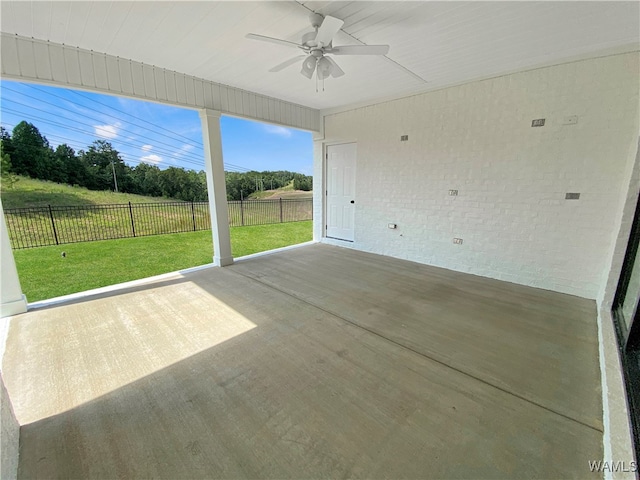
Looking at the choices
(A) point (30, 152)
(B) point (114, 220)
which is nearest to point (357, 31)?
(B) point (114, 220)

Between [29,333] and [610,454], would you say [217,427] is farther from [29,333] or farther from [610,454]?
[29,333]

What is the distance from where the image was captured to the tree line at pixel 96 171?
278 inches

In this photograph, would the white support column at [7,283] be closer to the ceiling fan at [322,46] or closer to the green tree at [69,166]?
the ceiling fan at [322,46]

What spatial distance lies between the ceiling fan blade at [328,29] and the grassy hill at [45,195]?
A: 7.63 m

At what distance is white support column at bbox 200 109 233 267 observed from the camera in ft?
12.9

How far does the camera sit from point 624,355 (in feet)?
5.20

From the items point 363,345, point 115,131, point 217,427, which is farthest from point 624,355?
point 115,131

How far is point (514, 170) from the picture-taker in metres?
3.45

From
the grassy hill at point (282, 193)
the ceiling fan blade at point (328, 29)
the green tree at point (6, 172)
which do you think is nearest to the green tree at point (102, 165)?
the green tree at point (6, 172)

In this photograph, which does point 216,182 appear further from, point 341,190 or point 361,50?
point 361,50

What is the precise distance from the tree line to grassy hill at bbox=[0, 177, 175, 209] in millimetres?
221

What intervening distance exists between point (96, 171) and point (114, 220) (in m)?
3.28

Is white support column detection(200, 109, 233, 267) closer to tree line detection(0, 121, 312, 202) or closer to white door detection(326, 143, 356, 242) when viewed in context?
white door detection(326, 143, 356, 242)

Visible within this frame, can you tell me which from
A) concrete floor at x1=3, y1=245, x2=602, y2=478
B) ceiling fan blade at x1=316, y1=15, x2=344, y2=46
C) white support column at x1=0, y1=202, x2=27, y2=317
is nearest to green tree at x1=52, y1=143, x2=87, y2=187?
white support column at x1=0, y1=202, x2=27, y2=317
